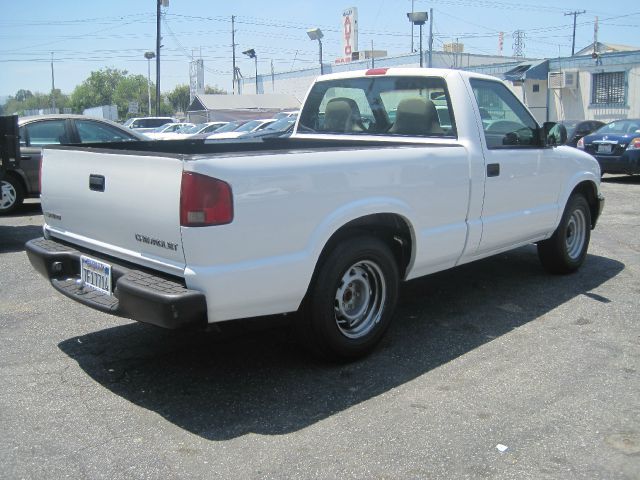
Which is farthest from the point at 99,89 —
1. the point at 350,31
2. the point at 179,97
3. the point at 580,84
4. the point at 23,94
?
the point at 580,84

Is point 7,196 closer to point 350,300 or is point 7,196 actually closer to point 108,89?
point 350,300

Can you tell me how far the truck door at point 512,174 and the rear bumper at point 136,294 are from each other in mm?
2585

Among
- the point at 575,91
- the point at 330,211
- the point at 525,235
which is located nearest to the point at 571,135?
the point at 575,91

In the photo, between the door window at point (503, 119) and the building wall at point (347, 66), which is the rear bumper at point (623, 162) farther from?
the building wall at point (347, 66)

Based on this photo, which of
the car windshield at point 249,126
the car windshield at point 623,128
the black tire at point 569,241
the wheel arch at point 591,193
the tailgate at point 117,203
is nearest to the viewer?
the tailgate at point 117,203

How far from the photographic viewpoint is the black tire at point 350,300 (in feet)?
12.8

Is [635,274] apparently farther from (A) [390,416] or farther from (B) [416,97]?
(A) [390,416]

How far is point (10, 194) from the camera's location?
10.3 meters

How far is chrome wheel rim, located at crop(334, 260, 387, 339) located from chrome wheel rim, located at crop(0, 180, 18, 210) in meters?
7.88

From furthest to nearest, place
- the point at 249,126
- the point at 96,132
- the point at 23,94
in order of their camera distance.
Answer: the point at 23,94
the point at 249,126
the point at 96,132

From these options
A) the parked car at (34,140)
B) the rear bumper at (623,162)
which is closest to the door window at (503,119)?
the parked car at (34,140)

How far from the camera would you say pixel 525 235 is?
18.3 feet

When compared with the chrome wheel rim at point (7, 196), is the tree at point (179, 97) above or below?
above

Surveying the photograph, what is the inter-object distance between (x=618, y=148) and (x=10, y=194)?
12.4 meters
